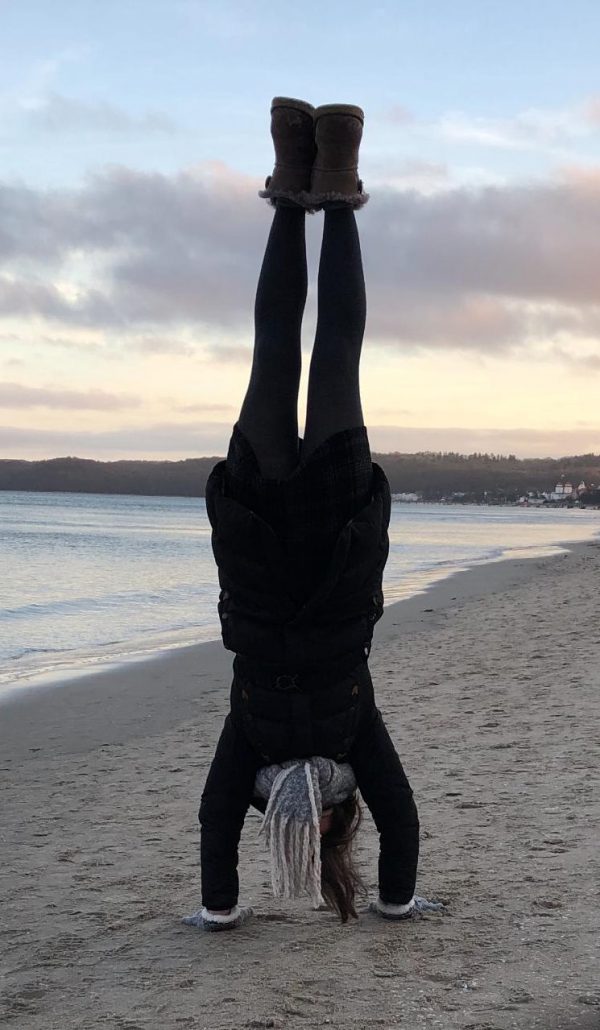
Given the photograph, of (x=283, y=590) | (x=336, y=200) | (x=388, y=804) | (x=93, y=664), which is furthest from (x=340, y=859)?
(x=93, y=664)

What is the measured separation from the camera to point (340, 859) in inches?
128

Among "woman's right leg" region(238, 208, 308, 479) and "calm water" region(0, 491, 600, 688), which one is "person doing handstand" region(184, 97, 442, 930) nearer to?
"woman's right leg" region(238, 208, 308, 479)

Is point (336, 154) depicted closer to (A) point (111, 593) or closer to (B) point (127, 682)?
(B) point (127, 682)

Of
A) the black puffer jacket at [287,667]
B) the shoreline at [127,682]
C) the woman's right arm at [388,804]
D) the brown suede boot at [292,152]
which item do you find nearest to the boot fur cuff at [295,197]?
the brown suede boot at [292,152]

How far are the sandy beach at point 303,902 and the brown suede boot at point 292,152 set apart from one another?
2450 millimetres

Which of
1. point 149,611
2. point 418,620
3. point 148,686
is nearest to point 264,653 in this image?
point 148,686

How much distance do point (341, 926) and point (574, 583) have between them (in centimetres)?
1553

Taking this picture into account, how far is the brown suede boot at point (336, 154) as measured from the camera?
10.2 feet

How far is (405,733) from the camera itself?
6.21m

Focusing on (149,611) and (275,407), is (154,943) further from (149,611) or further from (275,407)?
(149,611)

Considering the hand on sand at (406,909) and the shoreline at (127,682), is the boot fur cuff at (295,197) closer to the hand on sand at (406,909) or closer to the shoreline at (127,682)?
the hand on sand at (406,909)

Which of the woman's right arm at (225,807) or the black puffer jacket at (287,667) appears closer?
the black puffer jacket at (287,667)

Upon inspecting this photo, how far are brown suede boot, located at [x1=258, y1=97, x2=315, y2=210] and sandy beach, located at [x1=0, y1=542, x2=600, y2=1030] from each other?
8.04 feet

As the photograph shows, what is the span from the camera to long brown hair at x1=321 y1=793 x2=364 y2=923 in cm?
324
